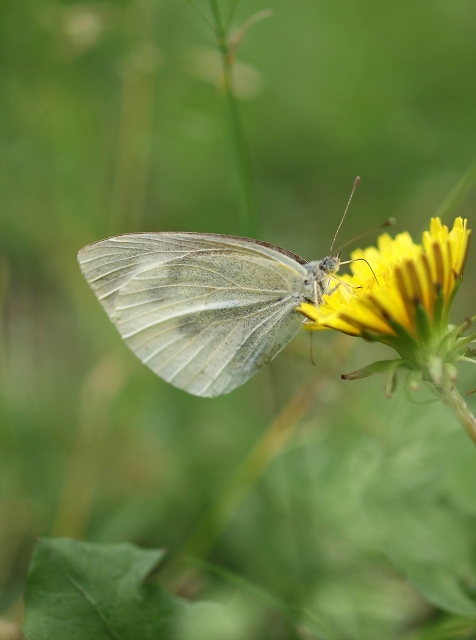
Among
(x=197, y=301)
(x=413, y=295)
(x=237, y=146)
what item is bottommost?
(x=413, y=295)

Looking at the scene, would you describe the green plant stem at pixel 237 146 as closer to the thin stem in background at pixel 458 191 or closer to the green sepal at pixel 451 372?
the thin stem in background at pixel 458 191

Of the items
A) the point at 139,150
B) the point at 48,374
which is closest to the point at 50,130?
the point at 139,150

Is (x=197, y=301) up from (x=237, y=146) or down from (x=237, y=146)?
down

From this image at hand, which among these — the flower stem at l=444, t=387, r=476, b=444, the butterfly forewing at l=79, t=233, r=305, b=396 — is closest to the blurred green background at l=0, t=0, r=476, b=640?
the butterfly forewing at l=79, t=233, r=305, b=396

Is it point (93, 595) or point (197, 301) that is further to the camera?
point (197, 301)

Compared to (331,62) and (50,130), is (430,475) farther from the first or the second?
(331,62)

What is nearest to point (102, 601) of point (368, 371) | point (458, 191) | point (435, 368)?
point (368, 371)

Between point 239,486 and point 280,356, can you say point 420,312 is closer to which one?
point 239,486
